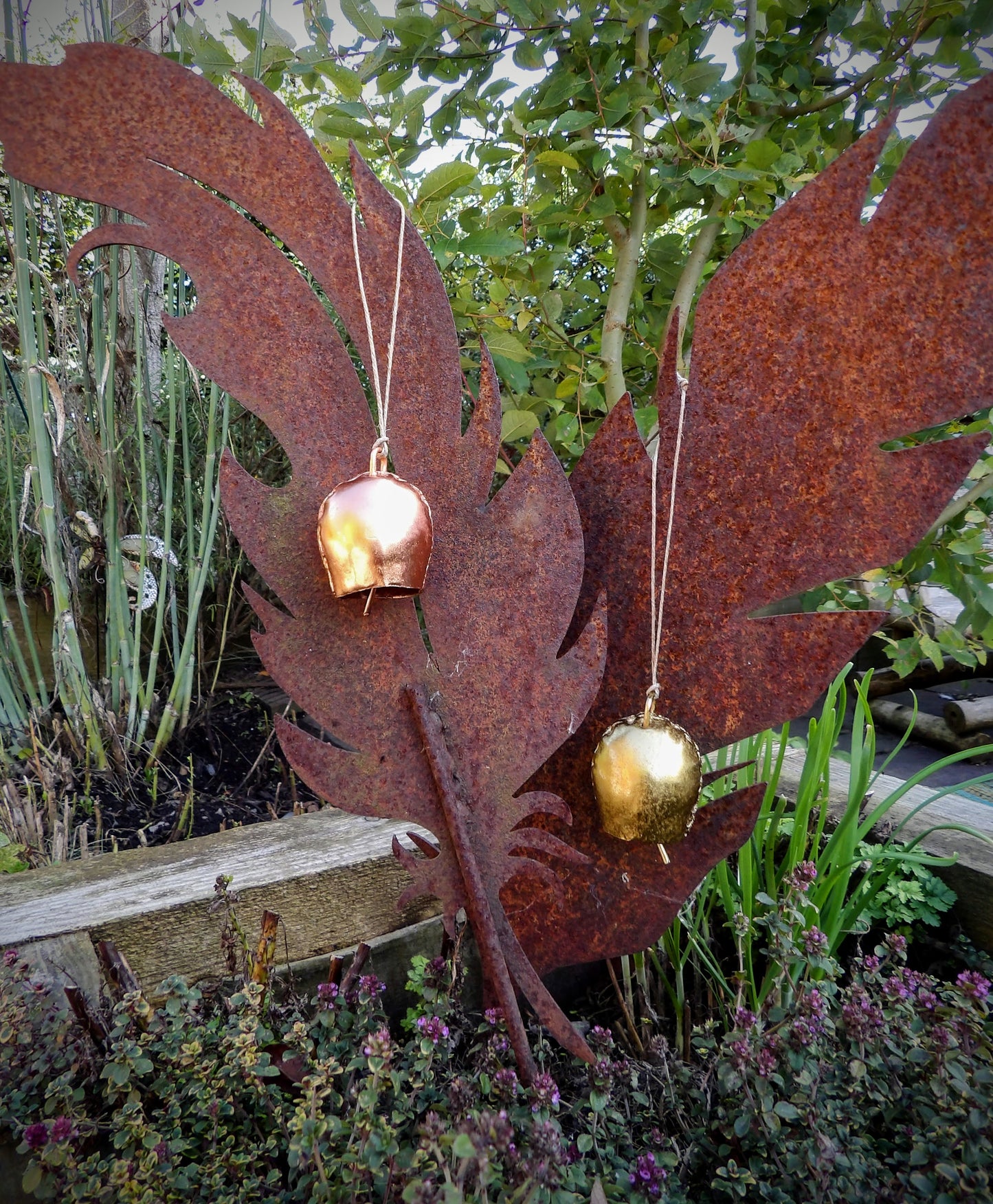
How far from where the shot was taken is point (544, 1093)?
723 millimetres

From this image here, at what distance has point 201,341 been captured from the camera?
0.91 metres

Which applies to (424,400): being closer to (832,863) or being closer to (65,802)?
(832,863)

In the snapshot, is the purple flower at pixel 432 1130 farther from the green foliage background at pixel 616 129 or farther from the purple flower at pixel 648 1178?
the green foliage background at pixel 616 129

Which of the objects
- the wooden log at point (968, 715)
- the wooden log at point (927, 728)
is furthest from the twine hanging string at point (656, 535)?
the wooden log at point (968, 715)

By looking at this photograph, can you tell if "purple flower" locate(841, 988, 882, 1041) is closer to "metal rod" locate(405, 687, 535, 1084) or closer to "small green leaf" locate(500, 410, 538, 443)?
"metal rod" locate(405, 687, 535, 1084)

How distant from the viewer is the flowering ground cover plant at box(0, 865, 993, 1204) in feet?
2.15

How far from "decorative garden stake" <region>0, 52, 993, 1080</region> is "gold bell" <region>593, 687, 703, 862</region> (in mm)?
72

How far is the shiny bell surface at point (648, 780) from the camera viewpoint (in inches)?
32.4

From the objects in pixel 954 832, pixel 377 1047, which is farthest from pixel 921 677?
pixel 377 1047

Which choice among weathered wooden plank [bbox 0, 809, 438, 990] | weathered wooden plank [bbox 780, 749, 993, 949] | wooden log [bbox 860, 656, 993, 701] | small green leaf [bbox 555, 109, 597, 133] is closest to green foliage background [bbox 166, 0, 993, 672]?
small green leaf [bbox 555, 109, 597, 133]

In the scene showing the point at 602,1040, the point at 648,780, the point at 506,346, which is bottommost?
the point at 602,1040

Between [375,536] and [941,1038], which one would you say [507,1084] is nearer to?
[941,1038]

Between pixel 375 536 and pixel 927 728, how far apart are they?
305 centimetres

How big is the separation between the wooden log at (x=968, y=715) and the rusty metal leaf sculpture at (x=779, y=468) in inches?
100
